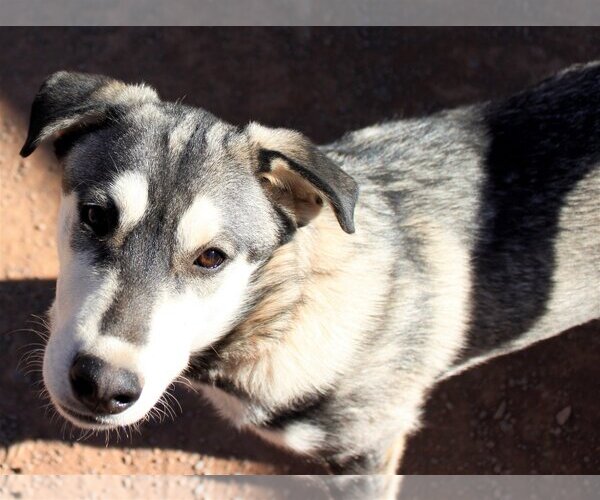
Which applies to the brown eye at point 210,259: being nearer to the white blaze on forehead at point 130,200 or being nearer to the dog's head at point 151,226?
the dog's head at point 151,226

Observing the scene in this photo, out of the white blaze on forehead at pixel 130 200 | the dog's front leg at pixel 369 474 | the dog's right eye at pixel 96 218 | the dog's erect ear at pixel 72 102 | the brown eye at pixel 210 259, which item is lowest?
the dog's front leg at pixel 369 474

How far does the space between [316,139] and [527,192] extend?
2307mm

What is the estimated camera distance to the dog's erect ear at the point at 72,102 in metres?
3.16

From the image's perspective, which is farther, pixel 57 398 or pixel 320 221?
pixel 320 221

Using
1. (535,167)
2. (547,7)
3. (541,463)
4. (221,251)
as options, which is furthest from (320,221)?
(547,7)

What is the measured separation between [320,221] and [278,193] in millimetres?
276

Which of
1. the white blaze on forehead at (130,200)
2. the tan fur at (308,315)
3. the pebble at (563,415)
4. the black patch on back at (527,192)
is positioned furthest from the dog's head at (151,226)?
the pebble at (563,415)

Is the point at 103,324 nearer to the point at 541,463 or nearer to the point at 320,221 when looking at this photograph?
the point at 320,221

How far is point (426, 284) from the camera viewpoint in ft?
12.5

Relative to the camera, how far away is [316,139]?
5.76m

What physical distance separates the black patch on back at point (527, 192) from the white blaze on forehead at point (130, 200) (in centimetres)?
172

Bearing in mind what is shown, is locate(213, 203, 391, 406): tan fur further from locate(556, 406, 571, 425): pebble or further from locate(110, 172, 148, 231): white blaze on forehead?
locate(556, 406, 571, 425): pebble

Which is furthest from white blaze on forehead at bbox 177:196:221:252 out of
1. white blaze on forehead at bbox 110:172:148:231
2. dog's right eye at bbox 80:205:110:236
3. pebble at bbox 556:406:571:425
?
pebble at bbox 556:406:571:425

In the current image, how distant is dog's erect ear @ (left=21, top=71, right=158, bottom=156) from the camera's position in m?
3.16
